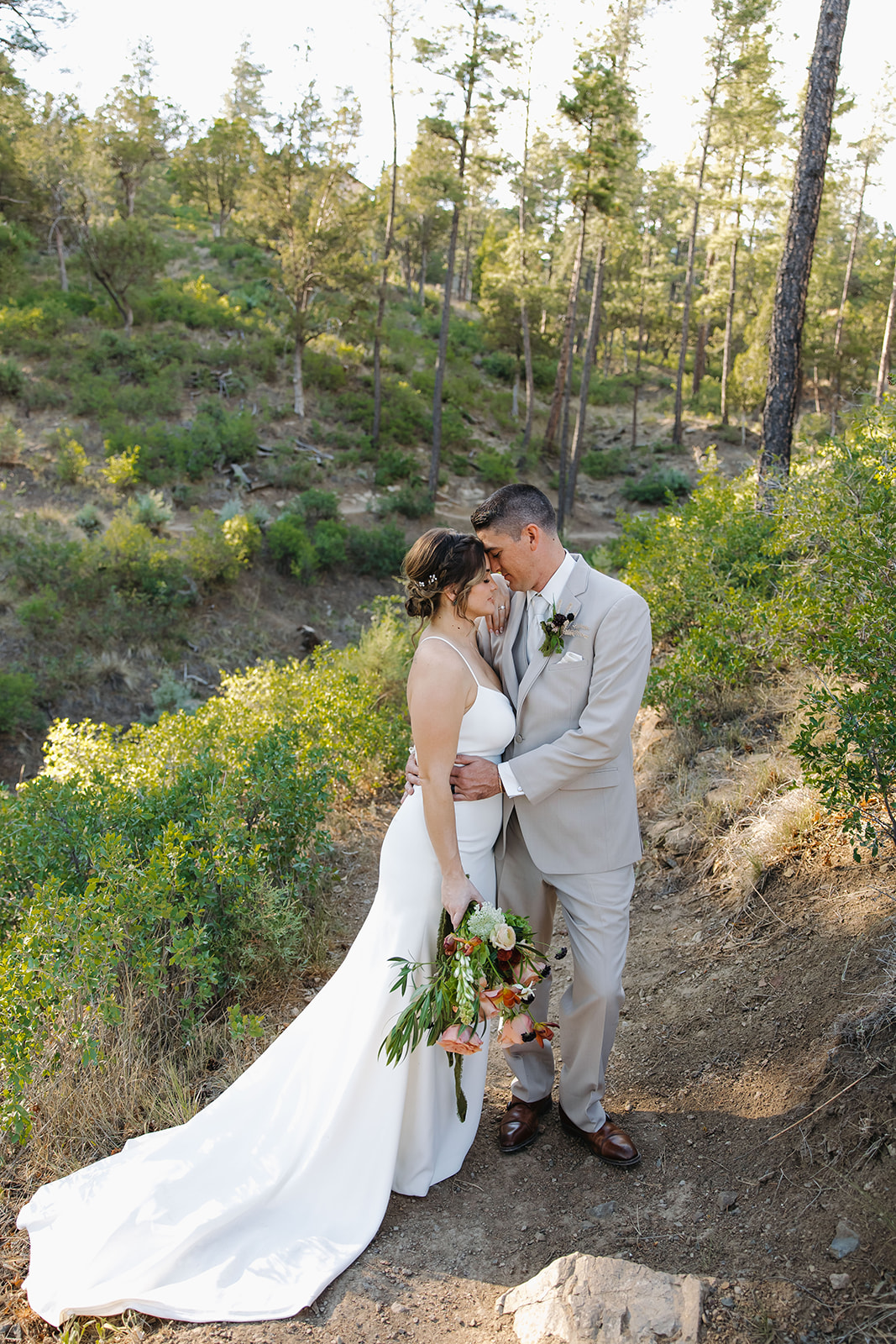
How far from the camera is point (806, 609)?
4613mm

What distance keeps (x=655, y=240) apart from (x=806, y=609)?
39.9 metres

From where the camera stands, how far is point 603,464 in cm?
2717

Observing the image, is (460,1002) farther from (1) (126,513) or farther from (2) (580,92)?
(2) (580,92)

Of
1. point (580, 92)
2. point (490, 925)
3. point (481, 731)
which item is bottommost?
point (490, 925)

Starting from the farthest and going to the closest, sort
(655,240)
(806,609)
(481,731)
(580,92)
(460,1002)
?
1. (655,240)
2. (580,92)
3. (806,609)
4. (481,731)
5. (460,1002)

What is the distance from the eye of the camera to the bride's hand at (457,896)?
9.27ft

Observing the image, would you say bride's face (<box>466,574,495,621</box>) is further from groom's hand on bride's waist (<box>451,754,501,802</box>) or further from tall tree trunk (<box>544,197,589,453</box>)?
tall tree trunk (<box>544,197,589,453</box>)

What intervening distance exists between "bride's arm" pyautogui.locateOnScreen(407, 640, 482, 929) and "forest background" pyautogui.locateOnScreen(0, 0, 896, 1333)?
4.25ft

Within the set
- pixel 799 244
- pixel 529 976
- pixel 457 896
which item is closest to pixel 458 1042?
pixel 529 976

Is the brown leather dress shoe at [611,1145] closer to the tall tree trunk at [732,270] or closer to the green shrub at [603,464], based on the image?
the green shrub at [603,464]

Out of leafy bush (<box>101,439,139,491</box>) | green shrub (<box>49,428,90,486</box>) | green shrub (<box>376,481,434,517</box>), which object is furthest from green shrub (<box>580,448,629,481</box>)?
green shrub (<box>49,428,90,486</box>)

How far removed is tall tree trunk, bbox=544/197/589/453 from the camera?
848 inches

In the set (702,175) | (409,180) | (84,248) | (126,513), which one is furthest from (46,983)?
(702,175)

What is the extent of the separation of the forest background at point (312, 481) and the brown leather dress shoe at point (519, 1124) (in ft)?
3.58
